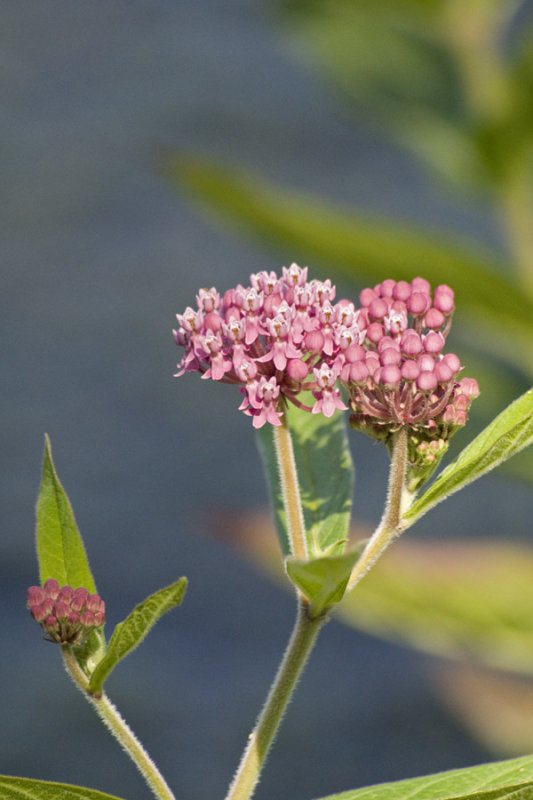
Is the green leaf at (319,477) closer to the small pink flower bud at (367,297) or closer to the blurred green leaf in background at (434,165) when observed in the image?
the small pink flower bud at (367,297)

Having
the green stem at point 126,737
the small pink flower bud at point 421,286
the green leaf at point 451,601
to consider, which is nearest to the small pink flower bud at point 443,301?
the small pink flower bud at point 421,286

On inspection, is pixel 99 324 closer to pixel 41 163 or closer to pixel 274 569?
pixel 41 163

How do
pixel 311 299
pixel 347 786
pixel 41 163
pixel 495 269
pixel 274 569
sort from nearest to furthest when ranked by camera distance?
pixel 311 299 < pixel 495 269 < pixel 274 569 < pixel 347 786 < pixel 41 163

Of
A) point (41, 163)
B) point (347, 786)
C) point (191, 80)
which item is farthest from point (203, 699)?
point (191, 80)

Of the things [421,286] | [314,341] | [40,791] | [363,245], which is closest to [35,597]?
[40,791]

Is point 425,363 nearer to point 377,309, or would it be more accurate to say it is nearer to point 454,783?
point 377,309
